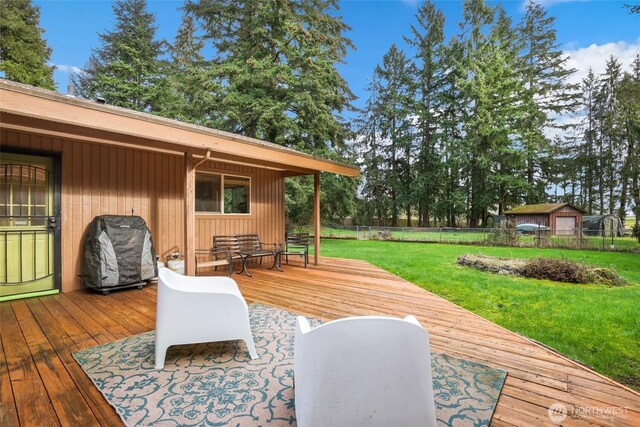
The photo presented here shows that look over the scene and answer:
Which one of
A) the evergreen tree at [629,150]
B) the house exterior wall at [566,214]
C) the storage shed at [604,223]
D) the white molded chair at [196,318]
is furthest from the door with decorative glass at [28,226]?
the evergreen tree at [629,150]

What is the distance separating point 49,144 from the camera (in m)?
4.23

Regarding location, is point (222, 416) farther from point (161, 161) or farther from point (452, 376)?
point (161, 161)

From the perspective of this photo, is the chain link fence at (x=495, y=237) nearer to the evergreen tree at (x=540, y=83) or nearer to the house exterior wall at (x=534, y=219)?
the house exterior wall at (x=534, y=219)

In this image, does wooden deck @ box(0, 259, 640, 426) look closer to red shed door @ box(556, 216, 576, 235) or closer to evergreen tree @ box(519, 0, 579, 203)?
red shed door @ box(556, 216, 576, 235)

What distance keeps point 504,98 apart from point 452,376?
874 inches

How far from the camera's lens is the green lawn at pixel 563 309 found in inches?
111

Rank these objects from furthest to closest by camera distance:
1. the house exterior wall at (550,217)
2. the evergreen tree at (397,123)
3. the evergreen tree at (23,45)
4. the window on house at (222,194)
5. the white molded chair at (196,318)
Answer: the evergreen tree at (397,123) < the house exterior wall at (550,217) < the evergreen tree at (23,45) < the window on house at (222,194) < the white molded chair at (196,318)

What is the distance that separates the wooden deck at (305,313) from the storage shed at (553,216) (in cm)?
1479

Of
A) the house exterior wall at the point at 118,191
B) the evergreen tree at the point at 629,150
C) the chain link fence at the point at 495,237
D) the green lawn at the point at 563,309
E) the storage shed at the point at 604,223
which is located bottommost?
the green lawn at the point at 563,309

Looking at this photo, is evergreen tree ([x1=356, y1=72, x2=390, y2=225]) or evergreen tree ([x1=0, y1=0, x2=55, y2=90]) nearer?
evergreen tree ([x1=0, y1=0, x2=55, y2=90])

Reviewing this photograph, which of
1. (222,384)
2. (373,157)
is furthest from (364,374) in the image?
(373,157)

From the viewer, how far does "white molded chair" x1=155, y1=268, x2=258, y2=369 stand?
7.67ft

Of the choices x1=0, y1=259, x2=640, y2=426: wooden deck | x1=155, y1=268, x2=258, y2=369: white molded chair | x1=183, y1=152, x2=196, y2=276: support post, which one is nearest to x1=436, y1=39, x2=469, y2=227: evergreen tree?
x1=0, y1=259, x2=640, y2=426: wooden deck

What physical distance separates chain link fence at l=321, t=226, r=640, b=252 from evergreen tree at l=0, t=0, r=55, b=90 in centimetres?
1420
